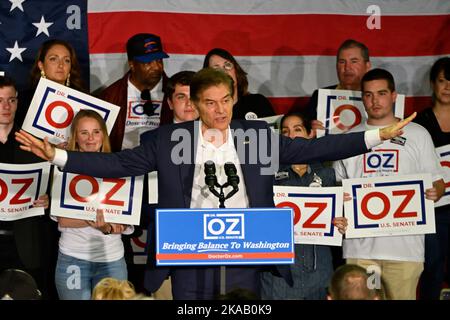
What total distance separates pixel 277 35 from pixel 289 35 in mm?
97

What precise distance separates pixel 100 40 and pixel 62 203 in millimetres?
2066

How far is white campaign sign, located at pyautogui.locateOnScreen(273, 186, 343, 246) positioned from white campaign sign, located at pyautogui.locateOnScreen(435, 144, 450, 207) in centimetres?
99

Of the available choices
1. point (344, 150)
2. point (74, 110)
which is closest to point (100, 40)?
point (74, 110)

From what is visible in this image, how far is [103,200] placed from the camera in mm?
7043

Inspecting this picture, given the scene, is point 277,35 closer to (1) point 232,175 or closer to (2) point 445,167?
(2) point 445,167

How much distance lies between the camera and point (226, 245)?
17.2 ft

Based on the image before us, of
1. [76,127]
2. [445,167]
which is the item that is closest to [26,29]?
[76,127]

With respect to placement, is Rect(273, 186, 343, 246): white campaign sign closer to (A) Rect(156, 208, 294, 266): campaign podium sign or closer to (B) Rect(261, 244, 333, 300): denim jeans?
Result: (B) Rect(261, 244, 333, 300): denim jeans

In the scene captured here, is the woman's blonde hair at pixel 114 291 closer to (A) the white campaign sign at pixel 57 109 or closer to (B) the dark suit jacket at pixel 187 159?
(B) the dark suit jacket at pixel 187 159

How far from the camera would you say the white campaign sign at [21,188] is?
7.15 metres

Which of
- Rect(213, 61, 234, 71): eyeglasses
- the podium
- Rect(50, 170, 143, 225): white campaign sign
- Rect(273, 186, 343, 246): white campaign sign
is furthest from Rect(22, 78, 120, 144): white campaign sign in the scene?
the podium
